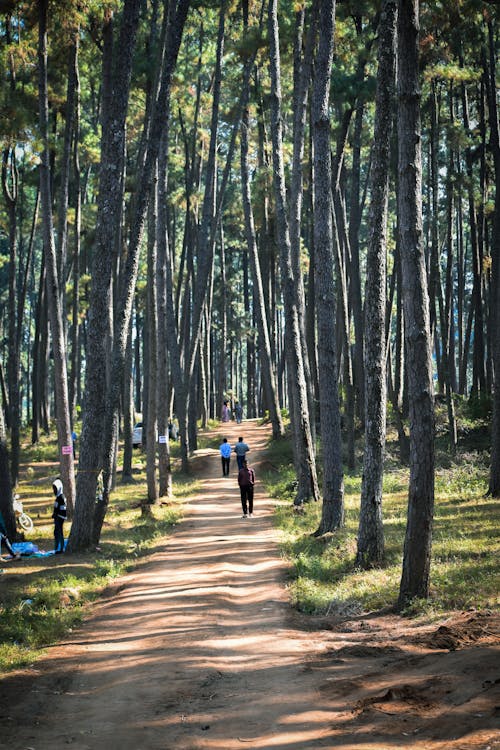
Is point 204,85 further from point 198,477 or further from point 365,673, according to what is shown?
point 365,673

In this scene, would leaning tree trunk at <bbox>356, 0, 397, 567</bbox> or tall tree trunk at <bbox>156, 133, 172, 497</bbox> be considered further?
tall tree trunk at <bbox>156, 133, 172, 497</bbox>

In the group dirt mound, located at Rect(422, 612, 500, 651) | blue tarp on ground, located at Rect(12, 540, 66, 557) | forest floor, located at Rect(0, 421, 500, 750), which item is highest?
dirt mound, located at Rect(422, 612, 500, 651)

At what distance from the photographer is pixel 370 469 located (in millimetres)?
12656

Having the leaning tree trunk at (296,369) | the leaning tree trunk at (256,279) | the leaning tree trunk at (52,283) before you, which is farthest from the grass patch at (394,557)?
the leaning tree trunk at (256,279)

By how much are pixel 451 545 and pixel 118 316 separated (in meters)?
8.04

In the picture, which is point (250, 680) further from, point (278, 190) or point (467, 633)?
point (278, 190)

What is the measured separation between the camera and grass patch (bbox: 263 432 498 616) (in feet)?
32.9

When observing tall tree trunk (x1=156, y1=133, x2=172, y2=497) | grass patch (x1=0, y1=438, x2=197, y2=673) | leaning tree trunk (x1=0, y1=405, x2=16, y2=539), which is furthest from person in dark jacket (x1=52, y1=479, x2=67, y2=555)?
tall tree trunk (x1=156, y1=133, x2=172, y2=497)

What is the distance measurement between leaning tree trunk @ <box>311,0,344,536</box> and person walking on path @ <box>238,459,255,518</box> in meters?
4.01

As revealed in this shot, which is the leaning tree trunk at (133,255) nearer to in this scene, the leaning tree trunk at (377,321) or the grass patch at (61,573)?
the grass patch at (61,573)

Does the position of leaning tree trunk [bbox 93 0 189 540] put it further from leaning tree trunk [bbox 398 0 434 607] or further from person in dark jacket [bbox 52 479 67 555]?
leaning tree trunk [bbox 398 0 434 607]

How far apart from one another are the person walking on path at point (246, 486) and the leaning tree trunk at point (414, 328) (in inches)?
394

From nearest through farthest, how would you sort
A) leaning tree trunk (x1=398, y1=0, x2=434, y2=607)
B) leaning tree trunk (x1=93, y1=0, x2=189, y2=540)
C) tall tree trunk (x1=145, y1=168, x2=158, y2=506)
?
leaning tree trunk (x1=398, y1=0, x2=434, y2=607) < leaning tree trunk (x1=93, y1=0, x2=189, y2=540) < tall tree trunk (x1=145, y1=168, x2=158, y2=506)

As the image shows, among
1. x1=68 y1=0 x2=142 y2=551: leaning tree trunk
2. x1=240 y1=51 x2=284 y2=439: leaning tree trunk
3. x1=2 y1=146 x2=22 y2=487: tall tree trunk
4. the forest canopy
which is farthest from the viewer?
x1=240 y1=51 x2=284 y2=439: leaning tree trunk
